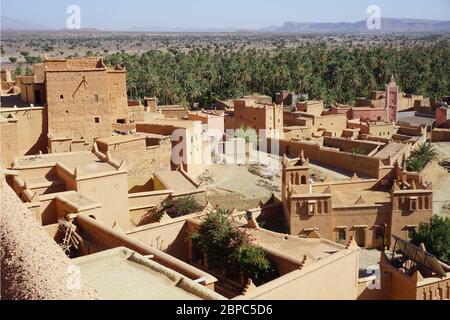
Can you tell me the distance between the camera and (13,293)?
9047 mm

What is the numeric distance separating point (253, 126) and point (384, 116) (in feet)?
44.9

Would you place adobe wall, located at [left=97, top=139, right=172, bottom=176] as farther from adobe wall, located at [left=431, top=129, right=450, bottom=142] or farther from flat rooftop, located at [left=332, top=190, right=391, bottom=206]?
adobe wall, located at [left=431, top=129, right=450, bottom=142]

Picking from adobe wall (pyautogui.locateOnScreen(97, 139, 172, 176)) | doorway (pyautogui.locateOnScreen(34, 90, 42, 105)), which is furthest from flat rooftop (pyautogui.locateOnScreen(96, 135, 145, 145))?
doorway (pyautogui.locateOnScreen(34, 90, 42, 105))

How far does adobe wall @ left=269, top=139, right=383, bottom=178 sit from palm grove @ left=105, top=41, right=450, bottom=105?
18414 mm

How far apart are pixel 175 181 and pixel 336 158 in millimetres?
13237

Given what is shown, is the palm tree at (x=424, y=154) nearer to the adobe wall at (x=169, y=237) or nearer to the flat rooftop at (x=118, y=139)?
the flat rooftop at (x=118, y=139)

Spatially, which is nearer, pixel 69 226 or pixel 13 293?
pixel 13 293

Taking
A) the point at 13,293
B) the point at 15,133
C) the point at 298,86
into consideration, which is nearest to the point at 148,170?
the point at 15,133

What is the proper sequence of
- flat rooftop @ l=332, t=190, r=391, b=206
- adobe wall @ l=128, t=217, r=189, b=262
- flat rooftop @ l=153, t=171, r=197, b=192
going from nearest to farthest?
adobe wall @ l=128, t=217, r=189, b=262 < flat rooftop @ l=153, t=171, r=197, b=192 < flat rooftop @ l=332, t=190, r=391, b=206

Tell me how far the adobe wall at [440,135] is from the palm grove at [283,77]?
513 inches

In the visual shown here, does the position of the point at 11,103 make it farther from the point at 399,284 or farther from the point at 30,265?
the point at 30,265

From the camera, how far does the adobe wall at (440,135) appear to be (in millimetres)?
41875

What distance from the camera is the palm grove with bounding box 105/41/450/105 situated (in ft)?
184
